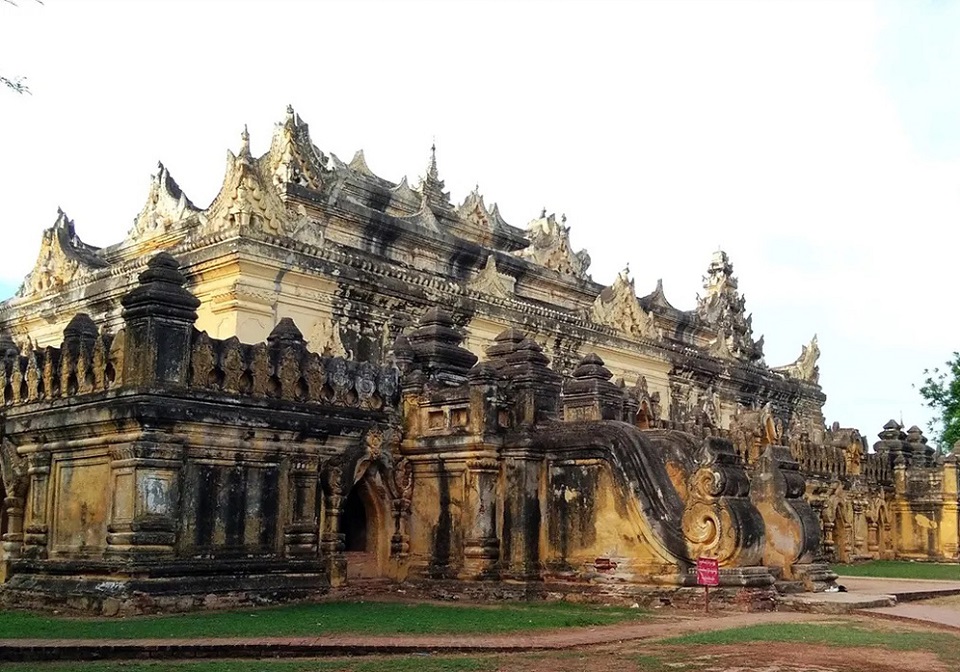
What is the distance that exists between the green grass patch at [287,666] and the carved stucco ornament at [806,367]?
4595cm

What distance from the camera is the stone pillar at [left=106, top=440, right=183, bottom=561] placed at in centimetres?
1450

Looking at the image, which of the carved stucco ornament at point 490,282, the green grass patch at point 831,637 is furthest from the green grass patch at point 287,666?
the carved stucco ornament at point 490,282

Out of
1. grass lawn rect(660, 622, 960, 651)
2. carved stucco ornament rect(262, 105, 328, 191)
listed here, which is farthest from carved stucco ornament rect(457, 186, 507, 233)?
grass lawn rect(660, 622, 960, 651)

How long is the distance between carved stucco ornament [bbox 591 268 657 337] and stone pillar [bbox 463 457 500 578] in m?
22.9

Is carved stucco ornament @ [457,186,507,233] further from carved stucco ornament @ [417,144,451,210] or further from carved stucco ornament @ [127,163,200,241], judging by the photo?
carved stucco ornament @ [127,163,200,241]

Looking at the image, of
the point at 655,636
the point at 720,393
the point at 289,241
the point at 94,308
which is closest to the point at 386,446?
the point at 655,636

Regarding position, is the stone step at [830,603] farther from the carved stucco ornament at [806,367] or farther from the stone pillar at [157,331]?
the carved stucco ornament at [806,367]

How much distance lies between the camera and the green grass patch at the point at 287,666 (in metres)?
10.0

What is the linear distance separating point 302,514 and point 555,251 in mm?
26548

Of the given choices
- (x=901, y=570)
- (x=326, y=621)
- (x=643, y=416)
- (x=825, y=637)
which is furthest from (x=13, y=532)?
(x=901, y=570)

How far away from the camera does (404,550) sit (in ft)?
60.1

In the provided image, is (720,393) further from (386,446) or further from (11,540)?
(11,540)

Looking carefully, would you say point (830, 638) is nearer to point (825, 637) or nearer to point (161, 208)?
point (825, 637)

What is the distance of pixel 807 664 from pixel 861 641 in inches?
83.9
